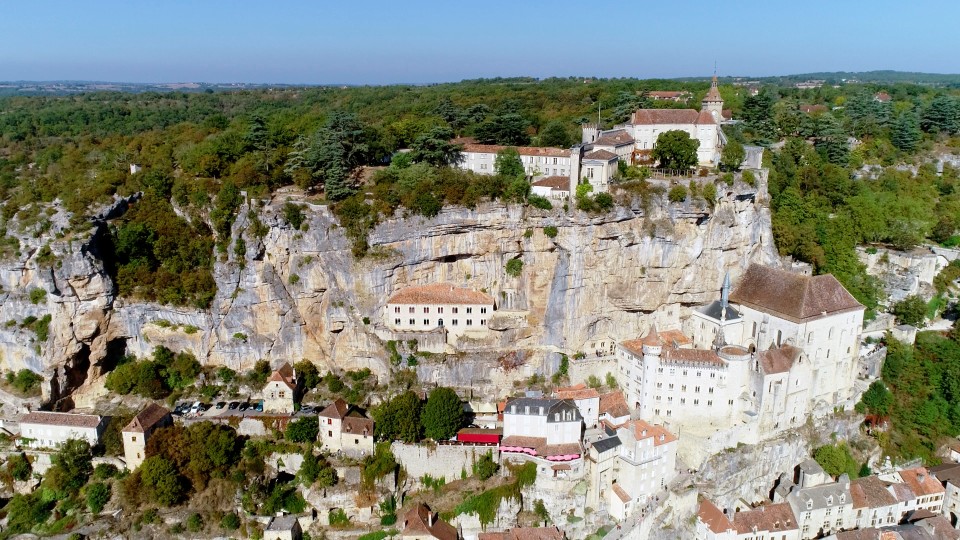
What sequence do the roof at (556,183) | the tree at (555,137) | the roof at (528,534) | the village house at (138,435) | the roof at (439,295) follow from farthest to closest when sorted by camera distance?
the tree at (555,137) → the roof at (556,183) → the roof at (439,295) → the village house at (138,435) → the roof at (528,534)

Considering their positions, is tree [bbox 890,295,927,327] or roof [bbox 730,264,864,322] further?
tree [bbox 890,295,927,327]

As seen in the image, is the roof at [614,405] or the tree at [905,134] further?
the tree at [905,134]

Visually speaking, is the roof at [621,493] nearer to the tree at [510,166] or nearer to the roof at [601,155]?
the roof at [601,155]

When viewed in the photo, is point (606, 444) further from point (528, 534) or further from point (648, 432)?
point (528, 534)

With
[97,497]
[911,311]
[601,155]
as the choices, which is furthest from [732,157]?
[97,497]

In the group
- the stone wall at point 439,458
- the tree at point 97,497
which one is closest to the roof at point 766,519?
the stone wall at point 439,458

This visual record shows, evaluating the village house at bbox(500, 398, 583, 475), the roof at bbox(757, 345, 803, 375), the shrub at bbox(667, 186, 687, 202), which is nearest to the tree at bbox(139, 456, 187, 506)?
the village house at bbox(500, 398, 583, 475)

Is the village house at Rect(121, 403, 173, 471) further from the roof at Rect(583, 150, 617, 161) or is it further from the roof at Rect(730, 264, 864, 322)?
the roof at Rect(730, 264, 864, 322)

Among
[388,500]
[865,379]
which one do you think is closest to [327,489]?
[388,500]
